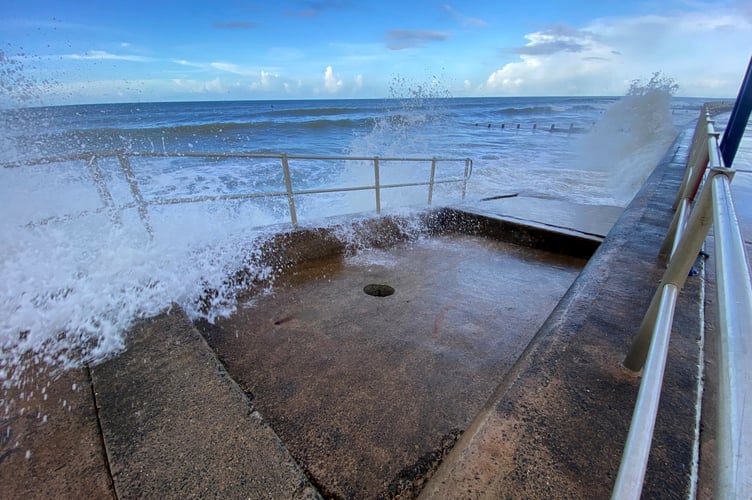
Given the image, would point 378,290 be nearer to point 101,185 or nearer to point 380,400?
point 380,400

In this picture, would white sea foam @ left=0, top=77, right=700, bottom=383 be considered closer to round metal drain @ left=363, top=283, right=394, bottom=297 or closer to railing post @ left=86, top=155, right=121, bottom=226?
railing post @ left=86, top=155, right=121, bottom=226

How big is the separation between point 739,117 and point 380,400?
194 inches

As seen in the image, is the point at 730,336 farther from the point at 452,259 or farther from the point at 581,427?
the point at 452,259

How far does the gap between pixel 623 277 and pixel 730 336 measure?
1.74 meters

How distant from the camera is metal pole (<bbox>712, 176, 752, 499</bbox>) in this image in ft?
1.44

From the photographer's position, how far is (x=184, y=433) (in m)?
1.30

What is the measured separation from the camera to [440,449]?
159 centimetres

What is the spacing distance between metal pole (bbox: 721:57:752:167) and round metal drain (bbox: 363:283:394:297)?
336 cm

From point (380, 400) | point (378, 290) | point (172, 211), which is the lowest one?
point (378, 290)

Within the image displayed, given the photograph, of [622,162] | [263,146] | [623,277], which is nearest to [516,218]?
[623,277]

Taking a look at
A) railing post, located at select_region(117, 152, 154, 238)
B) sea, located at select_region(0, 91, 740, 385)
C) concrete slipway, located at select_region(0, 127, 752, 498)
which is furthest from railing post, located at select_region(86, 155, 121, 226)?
concrete slipway, located at select_region(0, 127, 752, 498)

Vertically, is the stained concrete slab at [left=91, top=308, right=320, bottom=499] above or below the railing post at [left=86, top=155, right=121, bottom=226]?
below

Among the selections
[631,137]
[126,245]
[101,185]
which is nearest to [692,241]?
[126,245]

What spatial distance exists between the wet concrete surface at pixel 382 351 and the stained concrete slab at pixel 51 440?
0.73m
